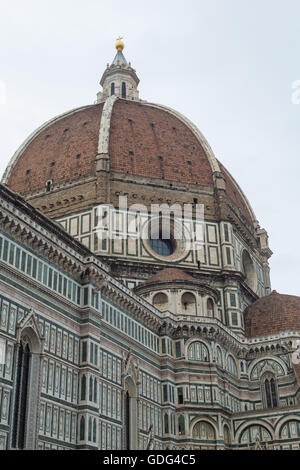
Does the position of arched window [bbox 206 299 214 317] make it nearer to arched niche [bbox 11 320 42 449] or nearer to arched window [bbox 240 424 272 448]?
arched window [bbox 240 424 272 448]

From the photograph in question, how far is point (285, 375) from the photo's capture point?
152ft

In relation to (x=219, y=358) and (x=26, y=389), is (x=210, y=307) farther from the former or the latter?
(x=26, y=389)

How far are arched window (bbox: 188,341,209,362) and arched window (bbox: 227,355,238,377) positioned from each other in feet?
10.3

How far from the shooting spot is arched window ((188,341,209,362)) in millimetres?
43156

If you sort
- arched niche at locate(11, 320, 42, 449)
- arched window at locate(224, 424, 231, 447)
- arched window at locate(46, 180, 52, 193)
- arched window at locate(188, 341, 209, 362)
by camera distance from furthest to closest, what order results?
arched window at locate(46, 180, 52, 193)
arched window at locate(188, 341, 209, 362)
arched window at locate(224, 424, 231, 447)
arched niche at locate(11, 320, 42, 449)

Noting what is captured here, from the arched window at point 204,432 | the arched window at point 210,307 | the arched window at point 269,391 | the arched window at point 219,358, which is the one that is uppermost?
the arched window at point 210,307

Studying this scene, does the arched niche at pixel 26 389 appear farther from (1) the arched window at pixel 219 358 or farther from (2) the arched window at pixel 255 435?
(2) the arched window at pixel 255 435

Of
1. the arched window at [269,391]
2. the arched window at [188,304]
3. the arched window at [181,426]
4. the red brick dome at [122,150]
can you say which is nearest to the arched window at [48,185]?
the red brick dome at [122,150]

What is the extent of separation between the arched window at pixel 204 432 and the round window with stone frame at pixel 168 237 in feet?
46.9

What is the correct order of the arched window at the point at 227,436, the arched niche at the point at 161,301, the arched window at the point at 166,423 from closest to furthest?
the arched window at the point at 166,423, the arched window at the point at 227,436, the arched niche at the point at 161,301

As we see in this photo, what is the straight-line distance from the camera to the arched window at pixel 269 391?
46031 millimetres

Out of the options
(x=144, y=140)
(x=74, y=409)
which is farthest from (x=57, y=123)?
(x=74, y=409)

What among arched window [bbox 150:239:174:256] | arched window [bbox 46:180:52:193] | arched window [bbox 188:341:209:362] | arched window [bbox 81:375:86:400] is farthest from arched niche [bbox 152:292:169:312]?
arched window [bbox 46:180:52:193]
